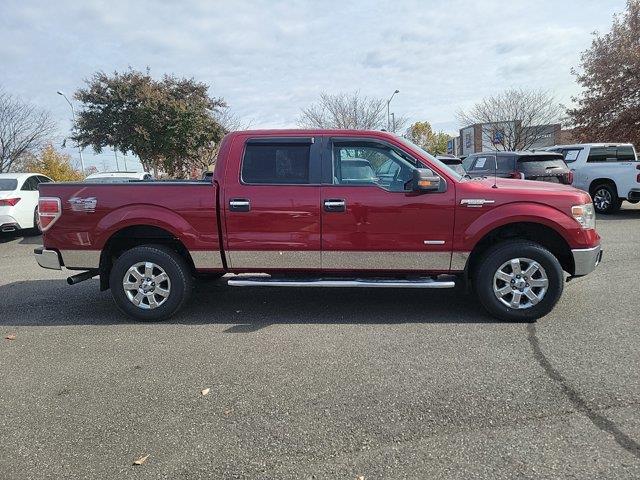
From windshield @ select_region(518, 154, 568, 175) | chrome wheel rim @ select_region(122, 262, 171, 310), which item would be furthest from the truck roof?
windshield @ select_region(518, 154, 568, 175)

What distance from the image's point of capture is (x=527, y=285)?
4.74m

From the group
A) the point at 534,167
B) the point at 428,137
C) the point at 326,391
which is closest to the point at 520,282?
the point at 326,391

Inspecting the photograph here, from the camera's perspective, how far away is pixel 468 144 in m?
54.1

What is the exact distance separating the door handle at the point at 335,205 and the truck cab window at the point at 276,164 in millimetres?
356

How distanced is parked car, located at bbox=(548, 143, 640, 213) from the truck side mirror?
33.2 feet

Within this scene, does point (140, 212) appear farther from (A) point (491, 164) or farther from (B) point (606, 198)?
(B) point (606, 198)

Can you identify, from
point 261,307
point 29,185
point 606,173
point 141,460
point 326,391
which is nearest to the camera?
point 141,460

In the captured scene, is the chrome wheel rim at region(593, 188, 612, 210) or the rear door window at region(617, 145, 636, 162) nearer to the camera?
the chrome wheel rim at region(593, 188, 612, 210)

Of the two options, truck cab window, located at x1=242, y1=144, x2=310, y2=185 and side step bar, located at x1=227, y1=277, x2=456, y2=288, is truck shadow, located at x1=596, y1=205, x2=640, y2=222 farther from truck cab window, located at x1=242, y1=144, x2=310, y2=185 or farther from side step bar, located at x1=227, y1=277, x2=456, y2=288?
truck cab window, located at x1=242, y1=144, x2=310, y2=185

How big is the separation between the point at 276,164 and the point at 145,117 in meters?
20.2

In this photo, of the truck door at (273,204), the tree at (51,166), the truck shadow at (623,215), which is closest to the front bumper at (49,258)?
the truck door at (273,204)

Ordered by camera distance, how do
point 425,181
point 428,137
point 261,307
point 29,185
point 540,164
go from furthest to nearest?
1. point 428,137
2. point 540,164
3. point 29,185
4. point 261,307
5. point 425,181

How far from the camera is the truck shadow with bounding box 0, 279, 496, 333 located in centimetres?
504

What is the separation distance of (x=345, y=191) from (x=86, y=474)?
3209 millimetres
